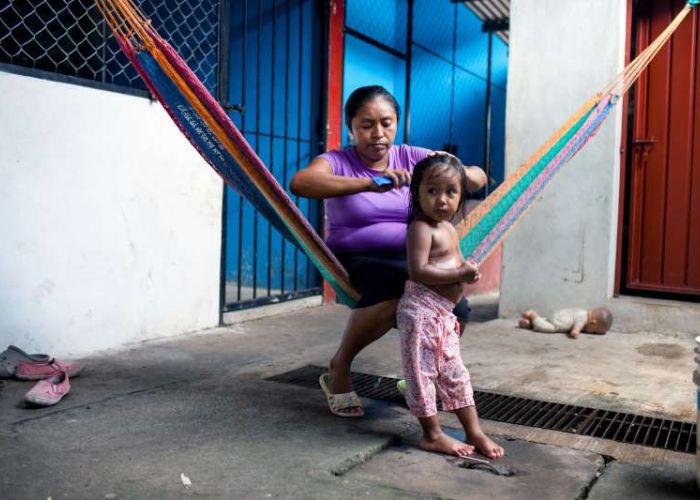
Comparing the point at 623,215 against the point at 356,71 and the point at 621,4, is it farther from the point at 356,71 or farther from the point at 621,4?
the point at 356,71

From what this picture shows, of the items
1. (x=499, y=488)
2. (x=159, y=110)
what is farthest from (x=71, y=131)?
(x=499, y=488)

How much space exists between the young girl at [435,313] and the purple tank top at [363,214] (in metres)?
0.28

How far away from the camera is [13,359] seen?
2.51 meters

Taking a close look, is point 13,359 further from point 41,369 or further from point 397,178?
point 397,178

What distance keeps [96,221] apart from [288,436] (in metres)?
1.55

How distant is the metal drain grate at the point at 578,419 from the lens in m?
2.01

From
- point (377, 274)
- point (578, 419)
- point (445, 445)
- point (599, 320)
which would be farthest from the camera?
point (599, 320)

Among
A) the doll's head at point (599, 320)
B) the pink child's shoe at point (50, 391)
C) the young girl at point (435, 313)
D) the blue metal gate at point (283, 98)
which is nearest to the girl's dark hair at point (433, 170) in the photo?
the young girl at point (435, 313)

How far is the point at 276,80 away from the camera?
182 inches

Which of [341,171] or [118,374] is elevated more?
[341,171]

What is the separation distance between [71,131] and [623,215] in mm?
2940

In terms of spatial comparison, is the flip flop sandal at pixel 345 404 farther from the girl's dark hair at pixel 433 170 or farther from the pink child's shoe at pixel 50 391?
the pink child's shoe at pixel 50 391

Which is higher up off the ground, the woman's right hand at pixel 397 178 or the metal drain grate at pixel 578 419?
the woman's right hand at pixel 397 178

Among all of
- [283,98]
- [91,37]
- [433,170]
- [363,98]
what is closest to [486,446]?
[433,170]
